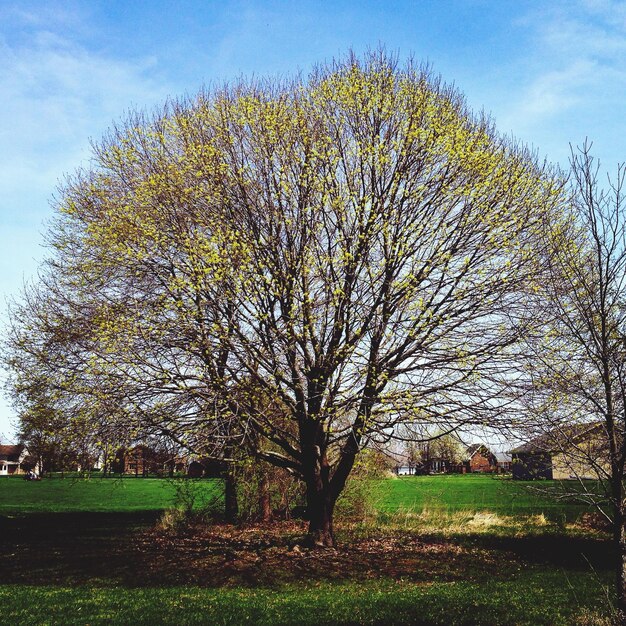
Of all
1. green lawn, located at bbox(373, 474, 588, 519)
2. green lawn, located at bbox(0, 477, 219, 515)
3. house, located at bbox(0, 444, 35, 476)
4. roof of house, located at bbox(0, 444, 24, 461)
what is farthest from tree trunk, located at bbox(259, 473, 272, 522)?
roof of house, located at bbox(0, 444, 24, 461)

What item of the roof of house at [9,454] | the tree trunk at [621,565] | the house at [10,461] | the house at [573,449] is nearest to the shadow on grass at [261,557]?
the house at [573,449]

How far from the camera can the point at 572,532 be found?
1816 centimetres

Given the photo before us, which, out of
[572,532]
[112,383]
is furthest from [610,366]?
[572,532]

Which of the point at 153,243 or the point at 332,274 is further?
the point at 153,243

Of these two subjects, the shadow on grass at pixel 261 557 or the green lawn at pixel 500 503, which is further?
the shadow on grass at pixel 261 557

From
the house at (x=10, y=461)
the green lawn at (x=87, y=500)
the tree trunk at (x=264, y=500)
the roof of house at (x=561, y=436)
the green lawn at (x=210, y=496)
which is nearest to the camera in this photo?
the roof of house at (x=561, y=436)

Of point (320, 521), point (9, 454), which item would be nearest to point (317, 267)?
point (320, 521)

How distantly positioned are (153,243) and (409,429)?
787 cm

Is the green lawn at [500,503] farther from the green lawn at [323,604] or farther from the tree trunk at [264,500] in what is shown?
the tree trunk at [264,500]

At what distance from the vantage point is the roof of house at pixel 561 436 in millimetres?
7565

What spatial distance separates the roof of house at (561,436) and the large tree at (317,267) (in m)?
3.02

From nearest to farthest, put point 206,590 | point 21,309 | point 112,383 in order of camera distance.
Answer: point 206,590 < point 112,383 < point 21,309

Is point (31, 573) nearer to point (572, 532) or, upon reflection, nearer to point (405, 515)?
point (405, 515)

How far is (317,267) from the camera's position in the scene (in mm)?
13078
